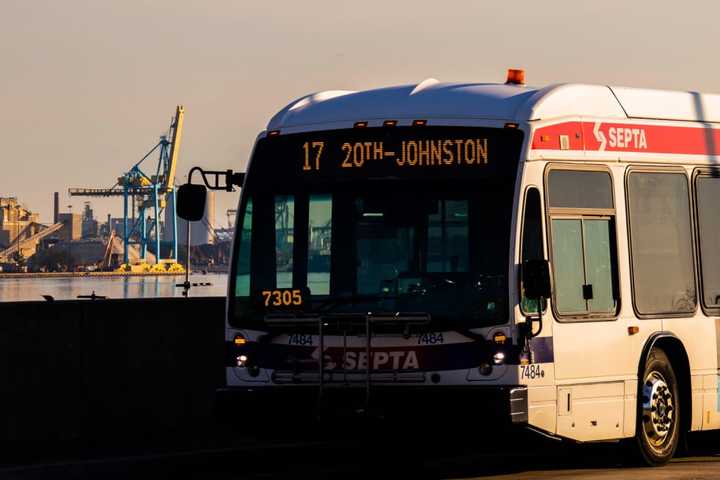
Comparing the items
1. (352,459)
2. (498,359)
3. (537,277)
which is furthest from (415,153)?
(352,459)

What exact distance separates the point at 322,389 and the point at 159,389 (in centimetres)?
270

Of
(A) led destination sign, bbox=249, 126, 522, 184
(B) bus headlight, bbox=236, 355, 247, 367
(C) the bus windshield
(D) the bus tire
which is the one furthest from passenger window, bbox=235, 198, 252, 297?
(D) the bus tire

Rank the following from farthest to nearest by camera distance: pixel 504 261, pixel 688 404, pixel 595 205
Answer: pixel 688 404 < pixel 595 205 < pixel 504 261

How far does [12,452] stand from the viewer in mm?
12578

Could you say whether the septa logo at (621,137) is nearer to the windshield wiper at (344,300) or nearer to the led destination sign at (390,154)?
the led destination sign at (390,154)

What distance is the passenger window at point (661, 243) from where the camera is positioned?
507 inches

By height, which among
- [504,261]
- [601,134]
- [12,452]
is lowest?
[12,452]

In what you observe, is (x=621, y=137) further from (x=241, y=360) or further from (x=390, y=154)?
(x=241, y=360)

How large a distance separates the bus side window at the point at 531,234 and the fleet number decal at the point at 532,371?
1.20ft

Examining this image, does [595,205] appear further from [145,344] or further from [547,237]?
[145,344]

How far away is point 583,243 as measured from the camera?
1227cm

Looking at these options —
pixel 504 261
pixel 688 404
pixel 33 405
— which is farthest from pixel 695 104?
pixel 33 405

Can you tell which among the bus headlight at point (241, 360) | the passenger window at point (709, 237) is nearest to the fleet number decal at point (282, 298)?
the bus headlight at point (241, 360)

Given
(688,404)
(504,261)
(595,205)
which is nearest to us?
(504,261)
